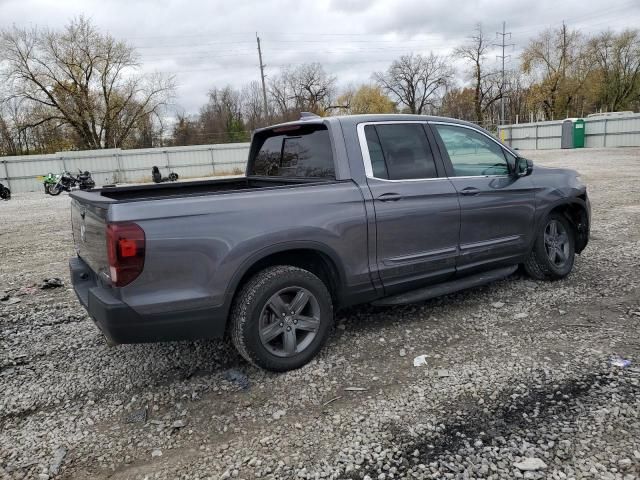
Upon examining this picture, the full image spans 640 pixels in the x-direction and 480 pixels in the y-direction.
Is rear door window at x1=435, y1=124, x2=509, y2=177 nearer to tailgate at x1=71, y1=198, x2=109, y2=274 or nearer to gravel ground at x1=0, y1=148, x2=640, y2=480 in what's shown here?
gravel ground at x1=0, y1=148, x2=640, y2=480

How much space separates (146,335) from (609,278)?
471cm

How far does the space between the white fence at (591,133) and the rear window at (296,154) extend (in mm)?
36934

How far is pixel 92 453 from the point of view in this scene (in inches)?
106

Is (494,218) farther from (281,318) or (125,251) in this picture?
(125,251)

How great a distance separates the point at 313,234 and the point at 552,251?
3058 millimetres

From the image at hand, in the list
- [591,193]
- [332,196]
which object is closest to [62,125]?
[591,193]

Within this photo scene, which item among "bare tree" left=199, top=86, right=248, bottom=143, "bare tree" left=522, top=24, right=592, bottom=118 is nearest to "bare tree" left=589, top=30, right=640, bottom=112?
"bare tree" left=522, top=24, right=592, bottom=118

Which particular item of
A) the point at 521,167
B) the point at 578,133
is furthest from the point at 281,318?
the point at 578,133

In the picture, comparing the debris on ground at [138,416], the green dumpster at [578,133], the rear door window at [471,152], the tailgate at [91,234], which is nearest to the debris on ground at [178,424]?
the debris on ground at [138,416]

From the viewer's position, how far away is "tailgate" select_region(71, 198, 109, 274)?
301 cm

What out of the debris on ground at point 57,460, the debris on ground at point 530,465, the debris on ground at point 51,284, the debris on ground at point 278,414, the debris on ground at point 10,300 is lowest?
the debris on ground at point 530,465

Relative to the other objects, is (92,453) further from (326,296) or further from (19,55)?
(19,55)

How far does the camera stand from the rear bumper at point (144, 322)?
2908mm

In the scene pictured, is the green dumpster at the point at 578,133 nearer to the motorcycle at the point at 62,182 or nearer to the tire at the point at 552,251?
the motorcycle at the point at 62,182
